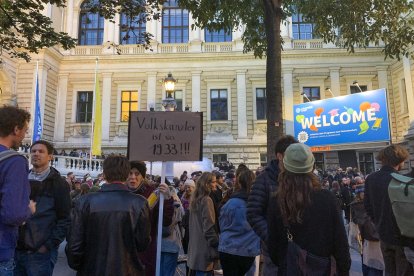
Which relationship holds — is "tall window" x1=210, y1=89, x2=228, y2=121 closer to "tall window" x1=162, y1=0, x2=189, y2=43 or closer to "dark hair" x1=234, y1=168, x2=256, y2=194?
"tall window" x1=162, y1=0, x2=189, y2=43

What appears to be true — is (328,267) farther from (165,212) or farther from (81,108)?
(81,108)

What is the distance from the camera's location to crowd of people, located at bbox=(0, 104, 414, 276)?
246 centimetres

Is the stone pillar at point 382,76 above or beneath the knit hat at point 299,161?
above

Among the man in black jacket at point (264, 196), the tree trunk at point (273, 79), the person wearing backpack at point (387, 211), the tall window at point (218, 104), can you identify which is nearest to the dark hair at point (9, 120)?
the man in black jacket at point (264, 196)

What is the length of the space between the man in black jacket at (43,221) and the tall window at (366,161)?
25.4 meters

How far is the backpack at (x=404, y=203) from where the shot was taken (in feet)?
10.7

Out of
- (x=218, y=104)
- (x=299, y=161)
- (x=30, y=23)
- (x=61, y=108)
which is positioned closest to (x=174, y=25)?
(x=218, y=104)

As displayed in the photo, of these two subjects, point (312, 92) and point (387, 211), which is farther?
point (312, 92)

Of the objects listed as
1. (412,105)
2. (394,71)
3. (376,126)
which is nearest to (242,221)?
(376,126)

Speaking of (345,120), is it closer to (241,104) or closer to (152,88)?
(241,104)

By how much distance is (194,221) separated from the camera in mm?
4844

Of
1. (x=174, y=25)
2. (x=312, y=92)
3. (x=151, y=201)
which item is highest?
(x=174, y=25)

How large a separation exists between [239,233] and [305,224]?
2.06 m

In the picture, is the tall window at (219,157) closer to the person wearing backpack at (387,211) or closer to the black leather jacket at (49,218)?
the person wearing backpack at (387,211)
